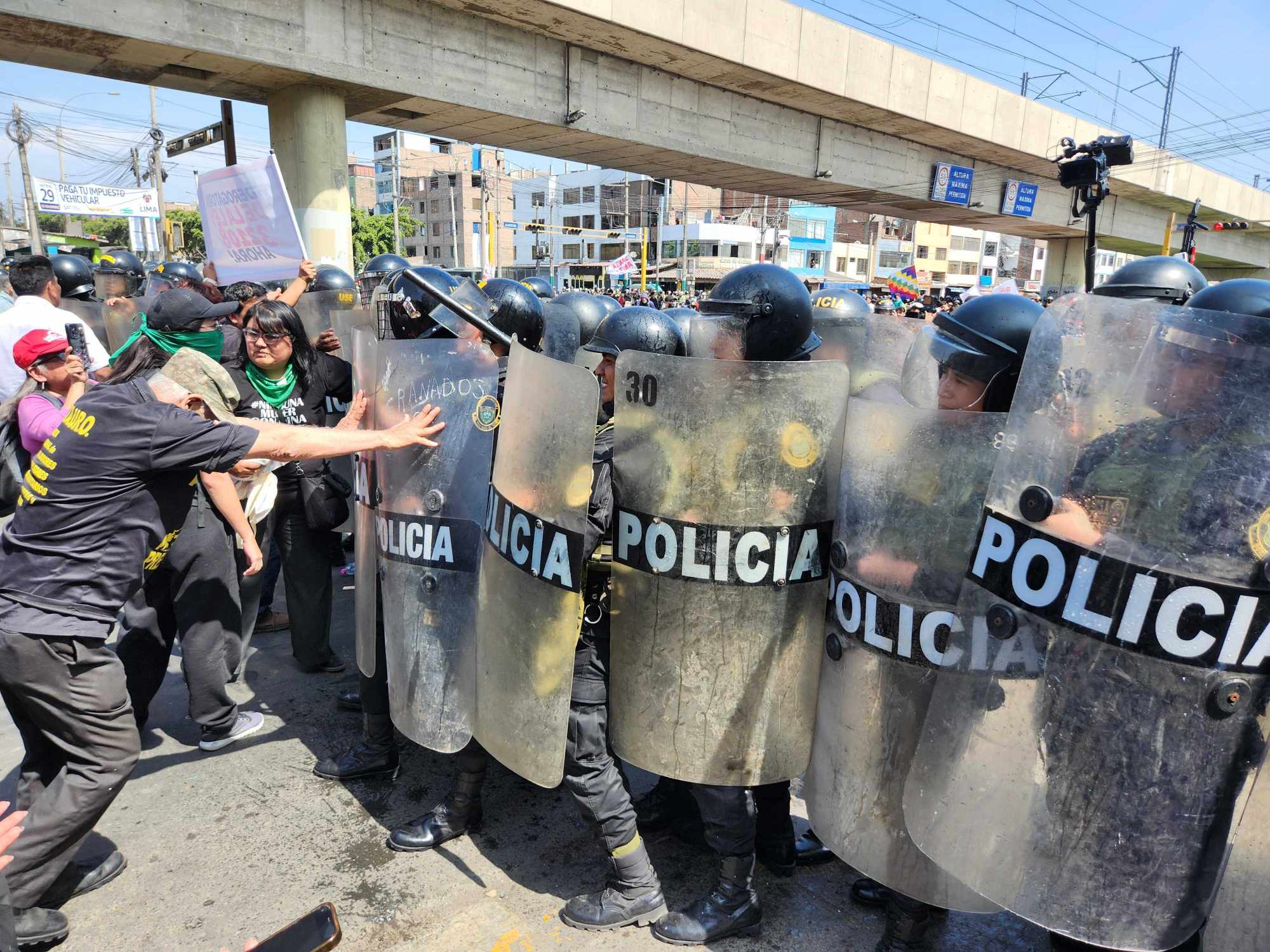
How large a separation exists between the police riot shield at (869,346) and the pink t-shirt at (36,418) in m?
3.15

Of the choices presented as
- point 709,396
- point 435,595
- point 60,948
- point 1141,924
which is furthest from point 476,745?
point 1141,924

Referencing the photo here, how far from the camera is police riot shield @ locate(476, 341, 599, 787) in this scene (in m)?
2.07

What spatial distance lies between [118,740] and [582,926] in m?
1.57

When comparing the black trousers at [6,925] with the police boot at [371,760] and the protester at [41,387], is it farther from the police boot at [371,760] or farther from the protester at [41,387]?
the protester at [41,387]

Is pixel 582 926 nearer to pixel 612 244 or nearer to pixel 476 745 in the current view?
pixel 476 745

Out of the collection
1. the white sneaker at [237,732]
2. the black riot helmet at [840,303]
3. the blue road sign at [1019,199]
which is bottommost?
the white sneaker at [237,732]

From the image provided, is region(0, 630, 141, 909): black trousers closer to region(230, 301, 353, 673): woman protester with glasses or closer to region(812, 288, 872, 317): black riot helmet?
region(230, 301, 353, 673): woman protester with glasses

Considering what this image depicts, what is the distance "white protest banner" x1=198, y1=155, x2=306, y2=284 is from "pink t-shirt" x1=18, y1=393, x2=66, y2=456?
5.31ft

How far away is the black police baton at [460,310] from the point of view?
2656 millimetres

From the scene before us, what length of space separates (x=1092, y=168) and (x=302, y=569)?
601cm

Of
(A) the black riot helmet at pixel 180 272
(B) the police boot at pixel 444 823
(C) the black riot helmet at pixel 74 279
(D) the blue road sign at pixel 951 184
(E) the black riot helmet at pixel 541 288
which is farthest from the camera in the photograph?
(D) the blue road sign at pixel 951 184

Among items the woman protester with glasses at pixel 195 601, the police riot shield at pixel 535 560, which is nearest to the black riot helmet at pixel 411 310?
the police riot shield at pixel 535 560

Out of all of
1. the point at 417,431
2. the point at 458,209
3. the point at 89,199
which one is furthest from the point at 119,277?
the point at 458,209

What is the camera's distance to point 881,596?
6.30ft
